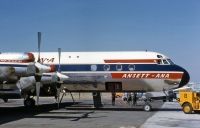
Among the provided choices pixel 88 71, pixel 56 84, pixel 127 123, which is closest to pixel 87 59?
pixel 88 71

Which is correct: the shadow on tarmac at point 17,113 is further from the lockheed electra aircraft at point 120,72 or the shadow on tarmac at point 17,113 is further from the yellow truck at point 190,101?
the yellow truck at point 190,101

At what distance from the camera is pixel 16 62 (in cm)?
2612

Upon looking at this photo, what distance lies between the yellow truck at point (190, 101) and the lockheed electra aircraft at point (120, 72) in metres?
1.39

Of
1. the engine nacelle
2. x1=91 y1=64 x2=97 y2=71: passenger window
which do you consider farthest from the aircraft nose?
the engine nacelle

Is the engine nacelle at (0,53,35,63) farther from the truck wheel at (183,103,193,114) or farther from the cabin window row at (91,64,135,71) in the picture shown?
the truck wheel at (183,103,193,114)

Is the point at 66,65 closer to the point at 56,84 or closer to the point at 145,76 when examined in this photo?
the point at 56,84

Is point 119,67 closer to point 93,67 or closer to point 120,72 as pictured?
point 120,72

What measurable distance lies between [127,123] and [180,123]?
307 centimetres

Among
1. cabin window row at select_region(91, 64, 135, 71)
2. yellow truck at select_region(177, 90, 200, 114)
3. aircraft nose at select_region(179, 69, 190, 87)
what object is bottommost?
yellow truck at select_region(177, 90, 200, 114)

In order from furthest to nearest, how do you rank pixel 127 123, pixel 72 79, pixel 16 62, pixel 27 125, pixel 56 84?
pixel 72 79, pixel 56 84, pixel 16 62, pixel 127 123, pixel 27 125

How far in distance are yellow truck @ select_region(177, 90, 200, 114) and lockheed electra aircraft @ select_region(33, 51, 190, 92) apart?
1387mm

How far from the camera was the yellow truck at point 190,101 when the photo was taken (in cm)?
2955

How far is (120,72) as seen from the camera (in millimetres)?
31750

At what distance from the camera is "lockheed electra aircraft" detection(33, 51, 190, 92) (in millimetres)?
31188
